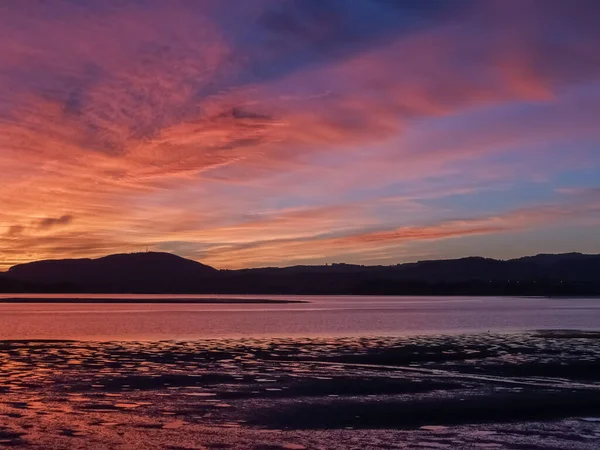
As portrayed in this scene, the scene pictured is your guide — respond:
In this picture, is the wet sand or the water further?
the water

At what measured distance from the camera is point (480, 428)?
77.0 feet

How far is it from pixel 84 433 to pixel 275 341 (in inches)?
1477

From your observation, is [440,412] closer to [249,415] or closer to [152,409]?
[249,415]

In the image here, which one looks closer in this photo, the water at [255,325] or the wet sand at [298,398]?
the wet sand at [298,398]

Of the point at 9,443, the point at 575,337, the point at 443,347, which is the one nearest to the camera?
the point at 9,443

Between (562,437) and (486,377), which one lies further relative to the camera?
(486,377)

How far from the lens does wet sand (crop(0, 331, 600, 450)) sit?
21.7 m

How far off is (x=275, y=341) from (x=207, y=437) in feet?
123

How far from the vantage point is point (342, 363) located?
4219 cm

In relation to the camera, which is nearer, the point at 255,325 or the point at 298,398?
the point at 298,398

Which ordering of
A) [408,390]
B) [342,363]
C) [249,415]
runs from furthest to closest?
[342,363]
[408,390]
[249,415]

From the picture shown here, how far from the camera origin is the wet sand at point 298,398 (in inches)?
856

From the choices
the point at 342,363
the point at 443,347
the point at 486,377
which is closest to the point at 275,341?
the point at 443,347

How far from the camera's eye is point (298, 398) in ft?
95.6
